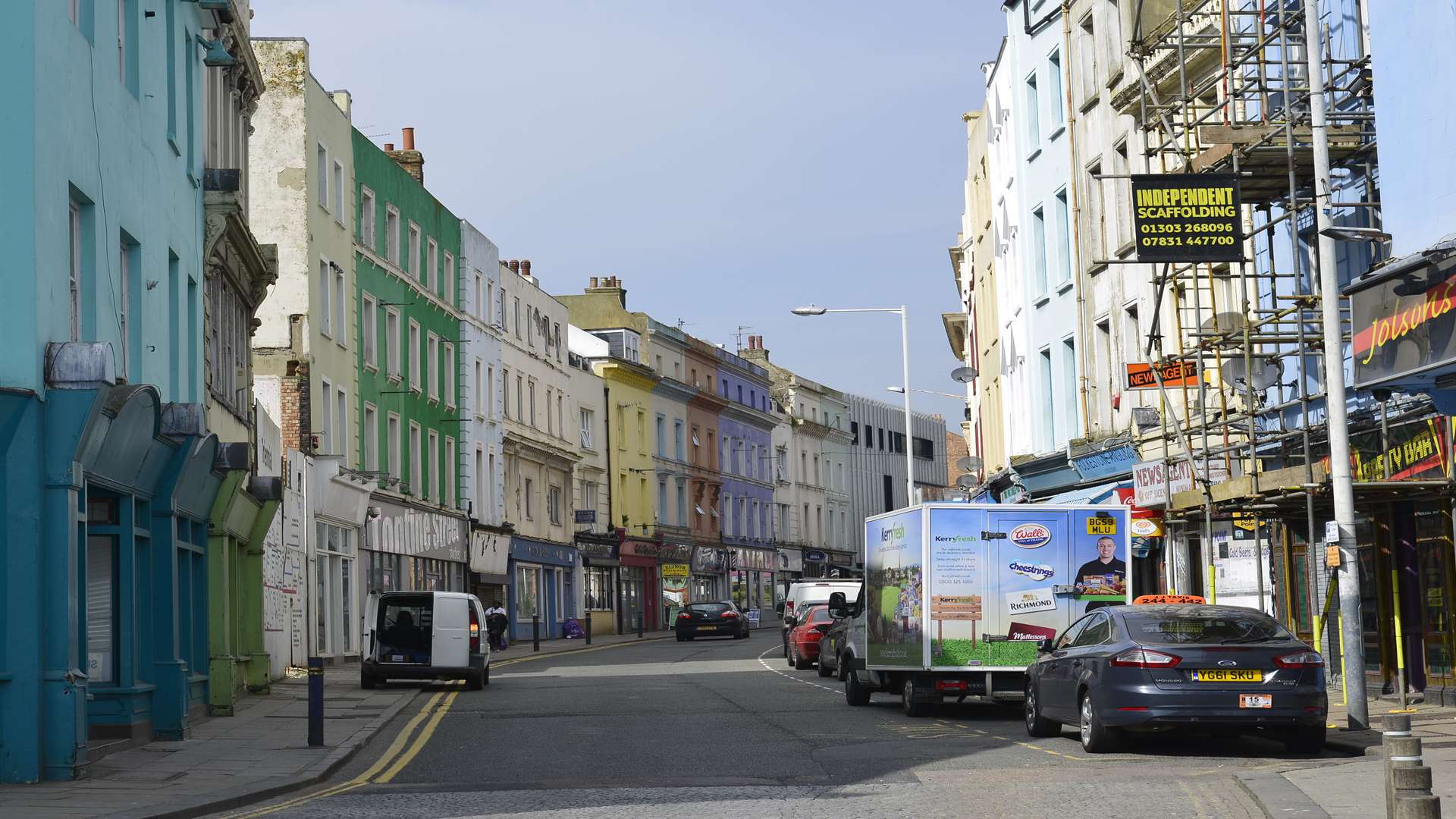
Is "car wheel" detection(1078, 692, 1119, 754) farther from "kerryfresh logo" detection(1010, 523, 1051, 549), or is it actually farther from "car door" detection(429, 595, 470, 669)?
"car door" detection(429, 595, 470, 669)

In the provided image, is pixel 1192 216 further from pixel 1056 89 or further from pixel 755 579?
pixel 755 579

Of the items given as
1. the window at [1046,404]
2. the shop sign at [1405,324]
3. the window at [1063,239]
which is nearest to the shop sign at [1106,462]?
the window at [1046,404]

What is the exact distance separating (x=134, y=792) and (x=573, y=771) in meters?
3.69

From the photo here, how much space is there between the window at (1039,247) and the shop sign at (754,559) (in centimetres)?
5313

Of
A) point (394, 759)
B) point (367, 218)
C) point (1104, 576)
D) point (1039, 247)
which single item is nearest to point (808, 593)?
point (1039, 247)

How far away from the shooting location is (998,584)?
72.8 feet

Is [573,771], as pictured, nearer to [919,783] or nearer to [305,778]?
[305,778]

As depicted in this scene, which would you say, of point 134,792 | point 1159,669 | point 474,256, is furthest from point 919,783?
point 474,256

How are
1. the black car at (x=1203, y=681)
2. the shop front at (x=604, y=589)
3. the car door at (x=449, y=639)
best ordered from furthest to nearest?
the shop front at (x=604, y=589) < the car door at (x=449, y=639) < the black car at (x=1203, y=681)

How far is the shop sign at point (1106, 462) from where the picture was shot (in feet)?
110

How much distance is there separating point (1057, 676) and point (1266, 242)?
35.3 feet

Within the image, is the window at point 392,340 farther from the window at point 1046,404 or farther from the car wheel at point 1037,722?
the car wheel at point 1037,722

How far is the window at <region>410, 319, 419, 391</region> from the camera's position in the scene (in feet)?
174

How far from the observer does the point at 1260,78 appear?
76.5 feet
